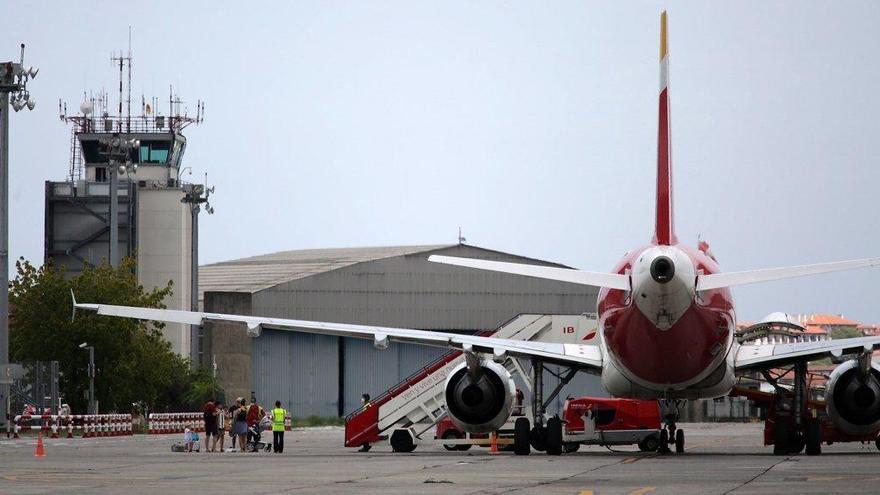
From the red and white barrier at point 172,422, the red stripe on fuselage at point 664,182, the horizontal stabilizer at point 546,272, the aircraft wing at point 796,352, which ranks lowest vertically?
the red and white barrier at point 172,422

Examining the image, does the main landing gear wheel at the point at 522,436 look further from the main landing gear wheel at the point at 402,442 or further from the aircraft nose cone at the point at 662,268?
the aircraft nose cone at the point at 662,268

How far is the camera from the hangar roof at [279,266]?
9506cm

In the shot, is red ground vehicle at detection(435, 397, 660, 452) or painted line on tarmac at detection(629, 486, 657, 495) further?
red ground vehicle at detection(435, 397, 660, 452)

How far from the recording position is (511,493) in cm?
2156

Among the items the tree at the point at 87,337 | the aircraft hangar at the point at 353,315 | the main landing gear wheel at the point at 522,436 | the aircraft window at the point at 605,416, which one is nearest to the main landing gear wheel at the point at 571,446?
the aircraft window at the point at 605,416

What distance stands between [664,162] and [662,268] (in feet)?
12.9

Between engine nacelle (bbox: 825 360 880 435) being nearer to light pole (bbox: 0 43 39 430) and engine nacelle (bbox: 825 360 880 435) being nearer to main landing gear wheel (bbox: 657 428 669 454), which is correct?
main landing gear wheel (bbox: 657 428 669 454)

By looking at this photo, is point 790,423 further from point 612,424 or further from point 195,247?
point 195,247

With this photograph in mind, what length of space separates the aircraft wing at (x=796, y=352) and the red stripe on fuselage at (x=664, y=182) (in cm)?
373

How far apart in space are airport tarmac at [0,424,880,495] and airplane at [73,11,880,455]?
1.62m

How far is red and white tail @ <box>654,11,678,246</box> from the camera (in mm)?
32281

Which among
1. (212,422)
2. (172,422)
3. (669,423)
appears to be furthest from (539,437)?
(172,422)

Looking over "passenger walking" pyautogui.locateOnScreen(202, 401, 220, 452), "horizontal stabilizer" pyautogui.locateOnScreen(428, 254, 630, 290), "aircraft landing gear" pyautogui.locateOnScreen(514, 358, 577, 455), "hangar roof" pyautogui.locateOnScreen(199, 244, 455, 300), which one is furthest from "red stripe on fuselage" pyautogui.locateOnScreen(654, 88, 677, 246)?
"hangar roof" pyautogui.locateOnScreen(199, 244, 455, 300)

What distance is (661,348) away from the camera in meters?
32.1
